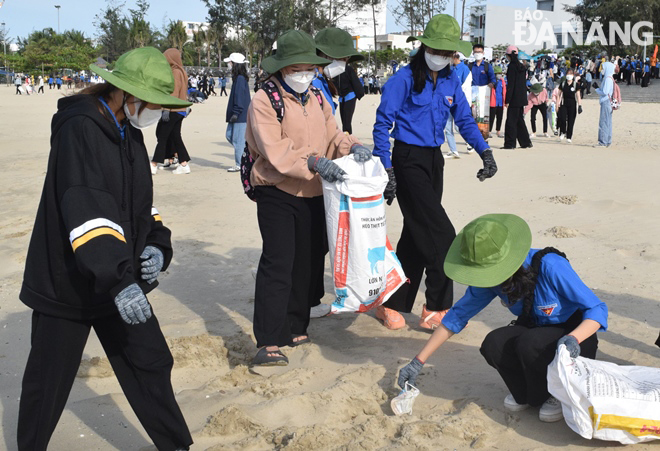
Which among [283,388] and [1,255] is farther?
[1,255]

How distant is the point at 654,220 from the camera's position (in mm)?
7727

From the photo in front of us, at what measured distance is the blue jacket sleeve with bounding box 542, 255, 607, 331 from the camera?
3.38 metres

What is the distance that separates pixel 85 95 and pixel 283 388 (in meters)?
1.97

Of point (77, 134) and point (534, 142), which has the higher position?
point (77, 134)

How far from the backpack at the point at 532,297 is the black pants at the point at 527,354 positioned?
0.05 metres

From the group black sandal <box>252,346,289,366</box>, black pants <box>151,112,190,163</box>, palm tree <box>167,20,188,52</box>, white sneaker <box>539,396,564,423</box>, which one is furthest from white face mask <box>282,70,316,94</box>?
palm tree <box>167,20,188,52</box>

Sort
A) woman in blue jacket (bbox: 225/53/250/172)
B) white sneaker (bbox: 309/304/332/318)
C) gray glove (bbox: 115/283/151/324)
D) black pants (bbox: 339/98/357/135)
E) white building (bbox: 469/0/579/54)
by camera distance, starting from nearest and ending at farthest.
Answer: gray glove (bbox: 115/283/151/324), white sneaker (bbox: 309/304/332/318), woman in blue jacket (bbox: 225/53/250/172), black pants (bbox: 339/98/357/135), white building (bbox: 469/0/579/54)

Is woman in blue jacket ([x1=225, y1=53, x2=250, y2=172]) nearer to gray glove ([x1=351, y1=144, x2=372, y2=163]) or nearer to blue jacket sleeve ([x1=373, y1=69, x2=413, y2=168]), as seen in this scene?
blue jacket sleeve ([x1=373, y1=69, x2=413, y2=168])

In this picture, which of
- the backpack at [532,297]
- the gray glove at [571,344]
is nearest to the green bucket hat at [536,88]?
the backpack at [532,297]

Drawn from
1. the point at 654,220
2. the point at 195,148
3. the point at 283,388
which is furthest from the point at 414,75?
the point at 195,148

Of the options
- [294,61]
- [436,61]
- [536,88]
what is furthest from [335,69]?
[536,88]

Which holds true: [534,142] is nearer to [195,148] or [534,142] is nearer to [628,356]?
[195,148]

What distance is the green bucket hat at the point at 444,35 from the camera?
465 centimetres

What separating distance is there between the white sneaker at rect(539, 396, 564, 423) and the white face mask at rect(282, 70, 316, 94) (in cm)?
219
